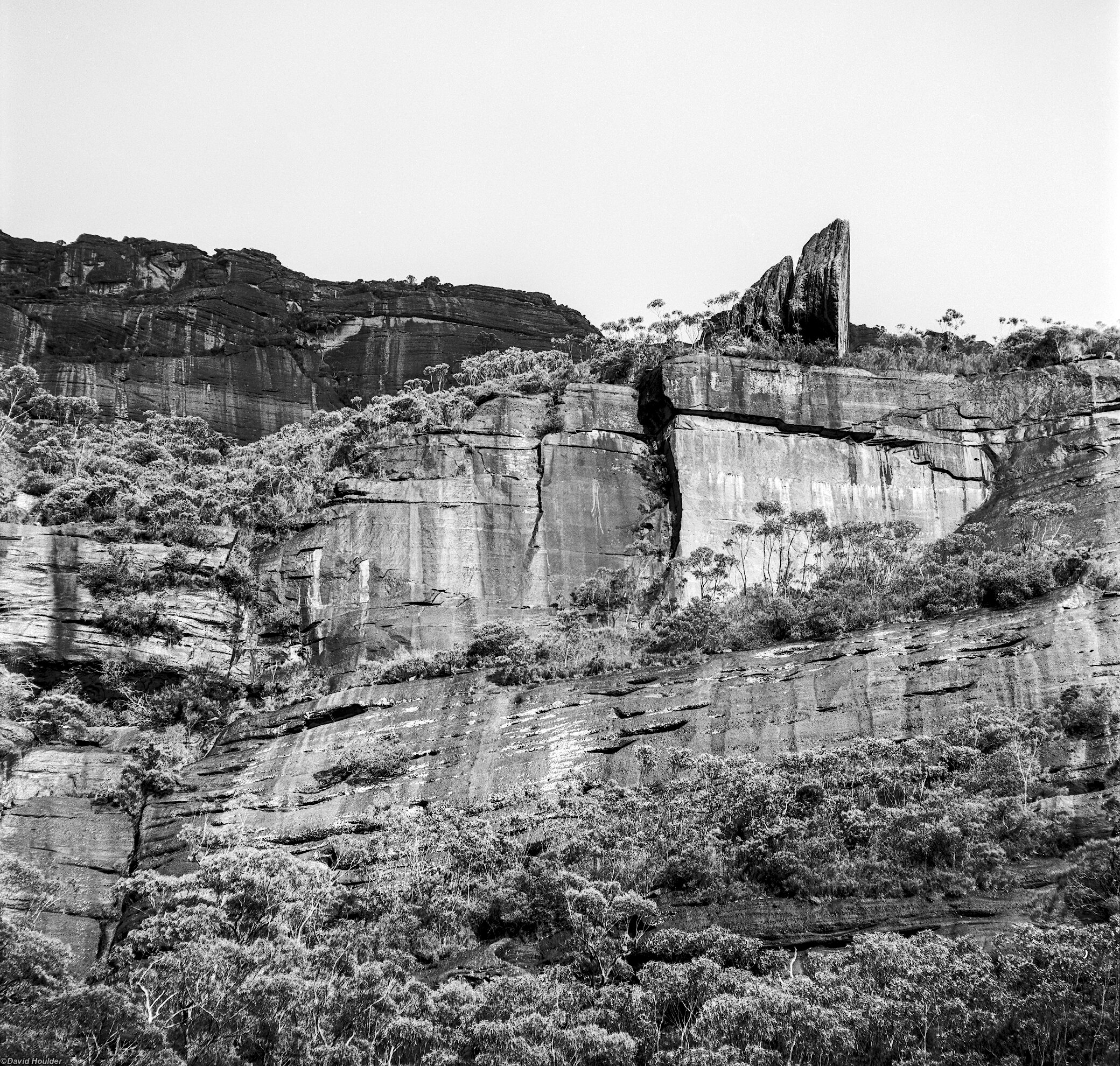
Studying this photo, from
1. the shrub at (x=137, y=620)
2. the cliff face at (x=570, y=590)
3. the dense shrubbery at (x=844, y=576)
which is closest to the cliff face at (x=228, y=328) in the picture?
the cliff face at (x=570, y=590)

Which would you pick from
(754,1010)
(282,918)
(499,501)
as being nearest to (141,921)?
(282,918)

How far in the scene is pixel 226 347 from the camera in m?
Result: 95.4

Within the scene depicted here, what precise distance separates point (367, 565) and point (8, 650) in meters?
12.4

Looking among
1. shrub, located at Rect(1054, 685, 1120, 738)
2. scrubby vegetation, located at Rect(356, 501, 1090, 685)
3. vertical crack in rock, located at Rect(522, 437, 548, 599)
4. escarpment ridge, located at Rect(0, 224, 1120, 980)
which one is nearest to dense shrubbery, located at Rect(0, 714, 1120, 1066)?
escarpment ridge, located at Rect(0, 224, 1120, 980)

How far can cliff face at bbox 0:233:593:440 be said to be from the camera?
8894 cm

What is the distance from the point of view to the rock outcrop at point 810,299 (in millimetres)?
60500

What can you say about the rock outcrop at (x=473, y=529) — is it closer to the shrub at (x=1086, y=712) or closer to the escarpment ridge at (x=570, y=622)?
the escarpment ridge at (x=570, y=622)

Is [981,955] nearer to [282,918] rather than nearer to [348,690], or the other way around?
[282,918]

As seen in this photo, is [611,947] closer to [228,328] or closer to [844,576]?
[844,576]

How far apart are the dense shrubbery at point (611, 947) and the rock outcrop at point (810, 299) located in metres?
28.7

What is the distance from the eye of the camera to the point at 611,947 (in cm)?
2803

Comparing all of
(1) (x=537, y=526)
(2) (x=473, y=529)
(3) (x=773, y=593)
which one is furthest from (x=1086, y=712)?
(2) (x=473, y=529)

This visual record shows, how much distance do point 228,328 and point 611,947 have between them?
77.3 m

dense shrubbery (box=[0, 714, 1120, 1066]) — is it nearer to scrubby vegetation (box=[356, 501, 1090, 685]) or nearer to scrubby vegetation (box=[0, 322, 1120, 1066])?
scrubby vegetation (box=[0, 322, 1120, 1066])
